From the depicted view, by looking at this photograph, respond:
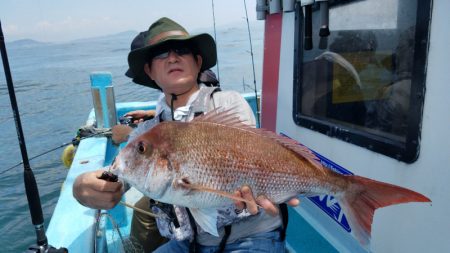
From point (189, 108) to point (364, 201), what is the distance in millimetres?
1071

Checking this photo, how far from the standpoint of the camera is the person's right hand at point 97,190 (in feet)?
5.46

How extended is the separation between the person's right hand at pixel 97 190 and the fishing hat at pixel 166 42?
0.76 m

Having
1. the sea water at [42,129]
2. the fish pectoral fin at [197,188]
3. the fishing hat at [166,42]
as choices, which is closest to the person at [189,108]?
the fishing hat at [166,42]

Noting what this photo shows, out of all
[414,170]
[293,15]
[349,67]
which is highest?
[293,15]

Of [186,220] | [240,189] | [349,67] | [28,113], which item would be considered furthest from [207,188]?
[28,113]

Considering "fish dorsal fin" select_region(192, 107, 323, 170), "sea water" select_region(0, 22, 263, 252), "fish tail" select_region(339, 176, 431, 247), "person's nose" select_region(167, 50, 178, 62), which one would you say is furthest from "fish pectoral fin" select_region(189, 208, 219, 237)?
"sea water" select_region(0, 22, 263, 252)

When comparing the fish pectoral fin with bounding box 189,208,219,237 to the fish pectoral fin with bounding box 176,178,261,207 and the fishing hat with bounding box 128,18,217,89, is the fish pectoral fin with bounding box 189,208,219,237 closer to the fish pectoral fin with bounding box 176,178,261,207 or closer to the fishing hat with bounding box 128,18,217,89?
the fish pectoral fin with bounding box 176,178,261,207

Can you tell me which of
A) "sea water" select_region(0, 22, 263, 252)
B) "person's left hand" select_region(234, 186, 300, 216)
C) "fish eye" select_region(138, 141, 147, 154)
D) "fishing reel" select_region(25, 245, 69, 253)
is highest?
"fish eye" select_region(138, 141, 147, 154)

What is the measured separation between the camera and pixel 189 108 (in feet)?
6.67

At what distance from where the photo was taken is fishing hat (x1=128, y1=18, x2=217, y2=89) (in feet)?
6.48

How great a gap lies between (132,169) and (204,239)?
802 millimetres

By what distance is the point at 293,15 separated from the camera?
8.70 ft

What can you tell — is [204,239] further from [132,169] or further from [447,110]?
[447,110]

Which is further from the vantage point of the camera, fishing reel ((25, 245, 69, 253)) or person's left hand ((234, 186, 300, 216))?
fishing reel ((25, 245, 69, 253))
